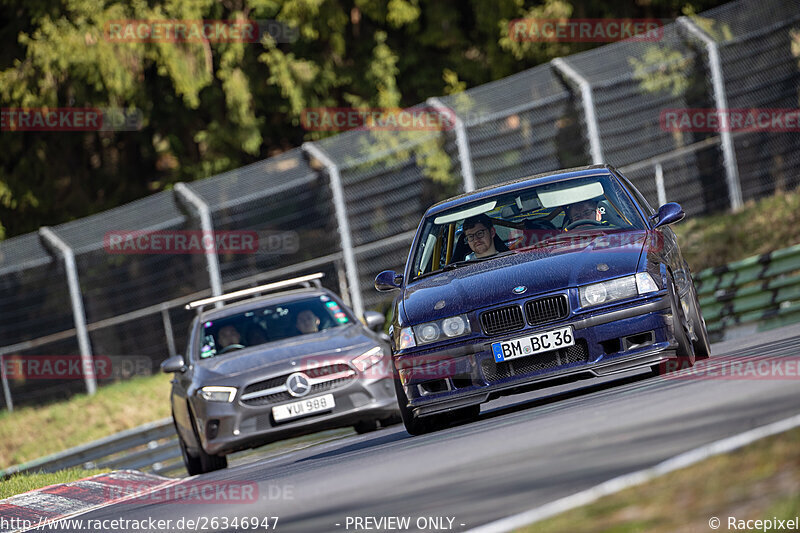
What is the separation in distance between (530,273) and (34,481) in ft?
18.1

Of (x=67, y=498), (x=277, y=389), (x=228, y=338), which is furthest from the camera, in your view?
(x=228, y=338)

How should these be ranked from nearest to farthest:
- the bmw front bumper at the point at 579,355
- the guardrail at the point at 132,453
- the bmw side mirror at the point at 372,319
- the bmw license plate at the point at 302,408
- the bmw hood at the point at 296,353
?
the bmw front bumper at the point at 579,355 < the bmw license plate at the point at 302,408 < the bmw hood at the point at 296,353 < the bmw side mirror at the point at 372,319 < the guardrail at the point at 132,453

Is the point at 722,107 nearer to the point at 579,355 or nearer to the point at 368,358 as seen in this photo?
the point at 368,358

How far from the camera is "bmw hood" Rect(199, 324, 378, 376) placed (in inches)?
462

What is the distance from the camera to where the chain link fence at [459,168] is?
19.5 m

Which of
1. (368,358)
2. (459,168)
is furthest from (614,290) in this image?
(459,168)

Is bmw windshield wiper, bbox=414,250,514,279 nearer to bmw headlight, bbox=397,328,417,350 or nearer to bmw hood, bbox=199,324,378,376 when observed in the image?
bmw headlight, bbox=397,328,417,350

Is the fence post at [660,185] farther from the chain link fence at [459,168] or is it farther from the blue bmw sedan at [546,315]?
the blue bmw sedan at [546,315]

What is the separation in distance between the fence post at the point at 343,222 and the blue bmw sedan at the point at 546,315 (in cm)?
1001

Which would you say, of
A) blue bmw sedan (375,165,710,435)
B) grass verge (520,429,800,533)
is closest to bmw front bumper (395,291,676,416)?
blue bmw sedan (375,165,710,435)

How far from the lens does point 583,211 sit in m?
9.94

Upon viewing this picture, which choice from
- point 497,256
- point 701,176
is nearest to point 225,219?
point 701,176

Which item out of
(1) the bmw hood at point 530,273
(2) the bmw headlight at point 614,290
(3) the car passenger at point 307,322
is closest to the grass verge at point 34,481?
(3) the car passenger at point 307,322

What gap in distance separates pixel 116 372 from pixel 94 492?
11.1 meters
